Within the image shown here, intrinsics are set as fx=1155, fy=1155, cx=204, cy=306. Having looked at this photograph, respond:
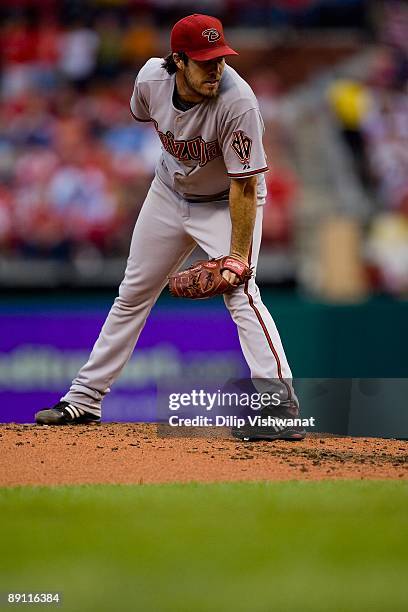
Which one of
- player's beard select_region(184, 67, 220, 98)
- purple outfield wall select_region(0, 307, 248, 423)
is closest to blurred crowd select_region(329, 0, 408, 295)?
purple outfield wall select_region(0, 307, 248, 423)

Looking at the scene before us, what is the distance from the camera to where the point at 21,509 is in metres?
4.10

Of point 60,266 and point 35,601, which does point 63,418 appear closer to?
point 35,601

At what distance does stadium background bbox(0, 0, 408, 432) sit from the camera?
7.80 metres

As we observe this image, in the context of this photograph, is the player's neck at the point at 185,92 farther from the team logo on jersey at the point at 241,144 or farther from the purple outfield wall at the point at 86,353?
the purple outfield wall at the point at 86,353

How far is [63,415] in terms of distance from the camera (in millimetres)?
5730

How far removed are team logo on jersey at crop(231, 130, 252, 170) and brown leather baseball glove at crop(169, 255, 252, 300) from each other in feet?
1.57

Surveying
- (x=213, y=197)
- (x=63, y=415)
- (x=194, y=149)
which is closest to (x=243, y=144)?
(x=194, y=149)

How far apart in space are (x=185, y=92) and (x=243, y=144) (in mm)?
351

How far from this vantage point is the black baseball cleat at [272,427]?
5250mm

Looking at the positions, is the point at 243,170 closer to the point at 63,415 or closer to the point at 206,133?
the point at 206,133

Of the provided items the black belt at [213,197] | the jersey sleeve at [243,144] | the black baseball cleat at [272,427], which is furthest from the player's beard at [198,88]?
the black baseball cleat at [272,427]

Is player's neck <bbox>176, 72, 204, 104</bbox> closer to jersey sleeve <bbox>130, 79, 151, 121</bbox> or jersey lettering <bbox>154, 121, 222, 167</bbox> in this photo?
jersey lettering <bbox>154, 121, 222, 167</bbox>

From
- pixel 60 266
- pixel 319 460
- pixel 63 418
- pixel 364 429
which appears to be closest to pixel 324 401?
pixel 364 429

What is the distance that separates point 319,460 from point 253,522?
3.49 ft
